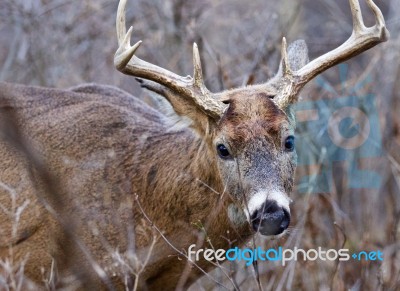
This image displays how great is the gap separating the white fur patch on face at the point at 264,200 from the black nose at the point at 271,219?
0.04 metres

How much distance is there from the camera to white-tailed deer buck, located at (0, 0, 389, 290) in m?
7.09

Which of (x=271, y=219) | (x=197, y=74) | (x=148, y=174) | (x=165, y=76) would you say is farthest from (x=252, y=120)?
(x=148, y=174)

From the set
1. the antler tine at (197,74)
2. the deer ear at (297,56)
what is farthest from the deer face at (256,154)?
the deer ear at (297,56)

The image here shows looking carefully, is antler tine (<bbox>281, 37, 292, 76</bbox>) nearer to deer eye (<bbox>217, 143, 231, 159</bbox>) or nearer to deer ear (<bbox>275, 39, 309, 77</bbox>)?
deer ear (<bbox>275, 39, 309, 77</bbox>)

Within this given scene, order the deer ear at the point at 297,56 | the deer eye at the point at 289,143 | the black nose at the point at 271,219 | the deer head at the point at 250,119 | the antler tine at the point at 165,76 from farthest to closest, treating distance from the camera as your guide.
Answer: the deer ear at the point at 297,56, the antler tine at the point at 165,76, the deer eye at the point at 289,143, the deer head at the point at 250,119, the black nose at the point at 271,219

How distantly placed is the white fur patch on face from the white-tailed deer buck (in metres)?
0.08

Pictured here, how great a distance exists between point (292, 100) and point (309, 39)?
20.8 feet

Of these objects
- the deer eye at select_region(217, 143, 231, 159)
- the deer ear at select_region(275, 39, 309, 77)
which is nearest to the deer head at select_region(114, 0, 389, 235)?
the deer eye at select_region(217, 143, 231, 159)

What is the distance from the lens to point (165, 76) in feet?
24.2

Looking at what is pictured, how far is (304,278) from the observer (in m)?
8.26

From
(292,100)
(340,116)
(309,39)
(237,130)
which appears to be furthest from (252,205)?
(309,39)

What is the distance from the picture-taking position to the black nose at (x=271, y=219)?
6.39 meters

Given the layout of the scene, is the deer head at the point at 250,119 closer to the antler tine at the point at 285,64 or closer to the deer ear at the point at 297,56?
the antler tine at the point at 285,64

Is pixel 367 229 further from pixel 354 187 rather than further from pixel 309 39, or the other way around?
pixel 309 39
